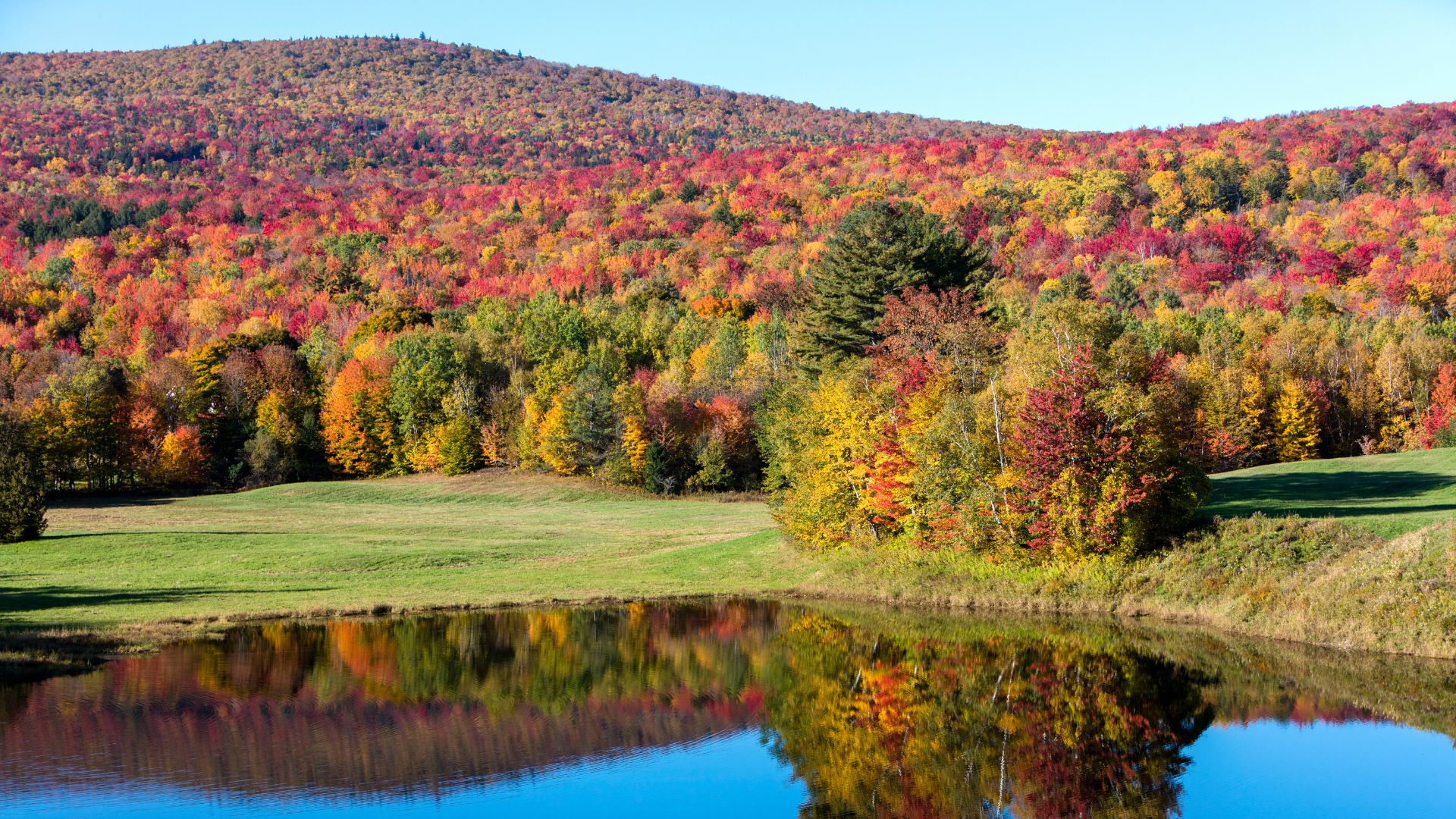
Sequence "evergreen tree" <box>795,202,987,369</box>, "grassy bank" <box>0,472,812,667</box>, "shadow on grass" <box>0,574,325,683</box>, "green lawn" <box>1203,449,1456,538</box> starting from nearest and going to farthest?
1. "shadow on grass" <box>0,574,325,683</box>
2. "green lawn" <box>1203,449,1456,538</box>
3. "grassy bank" <box>0,472,812,667</box>
4. "evergreen tree" <box>795,202,987,369</box>

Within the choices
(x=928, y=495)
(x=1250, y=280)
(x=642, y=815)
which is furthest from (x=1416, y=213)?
(x=642, y=815)

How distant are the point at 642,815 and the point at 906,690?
26.7 ft

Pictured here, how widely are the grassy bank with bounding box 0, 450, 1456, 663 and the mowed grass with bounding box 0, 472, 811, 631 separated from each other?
151 mm

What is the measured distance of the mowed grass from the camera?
33.4 metres

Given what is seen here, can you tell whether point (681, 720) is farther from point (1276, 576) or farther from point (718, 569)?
point (718, 569)

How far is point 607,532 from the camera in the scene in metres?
54.7

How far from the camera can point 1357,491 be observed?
39344 millimetres

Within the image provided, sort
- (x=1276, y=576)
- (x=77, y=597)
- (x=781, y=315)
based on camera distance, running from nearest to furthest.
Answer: (x=1276, y=576)
(x=77, y=597)
(x=781, y=315)

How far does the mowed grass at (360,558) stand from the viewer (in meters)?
33.4

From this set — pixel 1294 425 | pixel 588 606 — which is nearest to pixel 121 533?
pixel 588 606

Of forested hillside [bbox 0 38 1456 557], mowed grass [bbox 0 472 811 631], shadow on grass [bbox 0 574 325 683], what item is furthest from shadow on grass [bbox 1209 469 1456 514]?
shadow on grass [bbox 0 574 325 683]

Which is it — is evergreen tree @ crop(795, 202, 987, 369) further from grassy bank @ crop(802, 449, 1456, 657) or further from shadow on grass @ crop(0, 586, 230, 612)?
shadow on grass @ crop(0, 586, 230, 612)

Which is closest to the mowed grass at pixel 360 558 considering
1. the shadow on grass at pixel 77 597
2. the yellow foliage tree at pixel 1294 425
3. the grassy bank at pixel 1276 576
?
the shadow on grass at pixel 77 597

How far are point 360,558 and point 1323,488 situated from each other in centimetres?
3550
